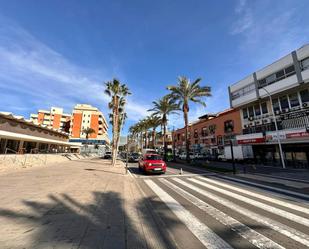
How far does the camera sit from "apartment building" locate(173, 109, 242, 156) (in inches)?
1434

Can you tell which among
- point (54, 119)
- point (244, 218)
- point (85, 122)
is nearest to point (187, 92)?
point (244, 218)

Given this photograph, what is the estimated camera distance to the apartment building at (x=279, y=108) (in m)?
23.0

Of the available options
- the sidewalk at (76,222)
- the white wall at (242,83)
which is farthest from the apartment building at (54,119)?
the sidewalk at (76,222)

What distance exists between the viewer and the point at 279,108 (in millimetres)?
27266

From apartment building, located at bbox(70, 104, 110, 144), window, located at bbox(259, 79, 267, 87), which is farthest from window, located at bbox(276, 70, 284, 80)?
apartment building, located at bbox(70, 104, 110, 144)

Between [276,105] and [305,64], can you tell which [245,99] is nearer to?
[276,105]

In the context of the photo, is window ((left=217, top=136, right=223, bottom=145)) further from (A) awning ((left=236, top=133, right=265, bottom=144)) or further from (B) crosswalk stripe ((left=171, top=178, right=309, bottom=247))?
(B) crosswalk stripe ((left=171, top=178, right=309, bottom=247))

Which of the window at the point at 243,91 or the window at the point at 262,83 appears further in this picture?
the window at the point at 243,91

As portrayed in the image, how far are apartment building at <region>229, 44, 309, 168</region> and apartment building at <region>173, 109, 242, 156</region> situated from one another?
2.69 meters

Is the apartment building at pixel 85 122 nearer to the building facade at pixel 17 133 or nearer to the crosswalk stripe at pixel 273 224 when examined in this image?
the building facade at pixel 17 133

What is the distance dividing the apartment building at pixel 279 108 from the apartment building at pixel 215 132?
8.83 ft

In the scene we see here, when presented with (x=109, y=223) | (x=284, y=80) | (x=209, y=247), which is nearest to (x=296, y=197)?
(x=209, y=247)

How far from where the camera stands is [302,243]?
3729 mm

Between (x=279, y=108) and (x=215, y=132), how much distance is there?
53.5ft
